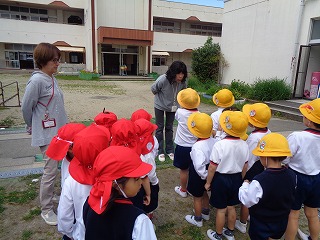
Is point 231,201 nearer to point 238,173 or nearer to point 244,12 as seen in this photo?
point 238,173

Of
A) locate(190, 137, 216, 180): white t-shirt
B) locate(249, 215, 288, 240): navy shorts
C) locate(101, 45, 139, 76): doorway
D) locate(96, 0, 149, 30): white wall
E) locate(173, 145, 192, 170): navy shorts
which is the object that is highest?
locate(96, 0, 149, 30): white wall

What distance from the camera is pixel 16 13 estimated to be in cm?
2409

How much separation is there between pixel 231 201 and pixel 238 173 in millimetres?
286

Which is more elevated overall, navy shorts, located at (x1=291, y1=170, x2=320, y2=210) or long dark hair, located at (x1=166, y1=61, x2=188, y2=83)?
long dark hair, located at (x1=166, y1=61, x2=188, y2=83)

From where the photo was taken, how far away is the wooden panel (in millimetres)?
22031

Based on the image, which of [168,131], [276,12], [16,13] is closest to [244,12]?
[276,12]

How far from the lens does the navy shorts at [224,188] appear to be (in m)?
2.27

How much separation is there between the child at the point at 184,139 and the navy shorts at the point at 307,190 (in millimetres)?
1242

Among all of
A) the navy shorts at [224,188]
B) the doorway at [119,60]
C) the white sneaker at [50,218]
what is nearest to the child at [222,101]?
the navy shorts at [224,188]

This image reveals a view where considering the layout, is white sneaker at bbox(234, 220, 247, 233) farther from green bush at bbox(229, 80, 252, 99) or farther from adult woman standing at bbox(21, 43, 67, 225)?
green bush at bbox(229, 80, 252, 99)

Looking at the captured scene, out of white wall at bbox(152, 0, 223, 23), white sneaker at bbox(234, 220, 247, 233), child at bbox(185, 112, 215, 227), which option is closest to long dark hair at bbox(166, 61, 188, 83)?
child at bbox(185, 112, 215, 227)

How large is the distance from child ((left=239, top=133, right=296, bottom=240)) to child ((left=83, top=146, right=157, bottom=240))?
3.31 ft

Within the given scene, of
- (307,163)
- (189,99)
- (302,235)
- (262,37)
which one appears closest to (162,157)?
(189,99)

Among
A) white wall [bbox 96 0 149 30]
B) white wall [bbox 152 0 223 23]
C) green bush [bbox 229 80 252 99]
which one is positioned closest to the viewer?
green bush [bbox 229 80 252 99]
